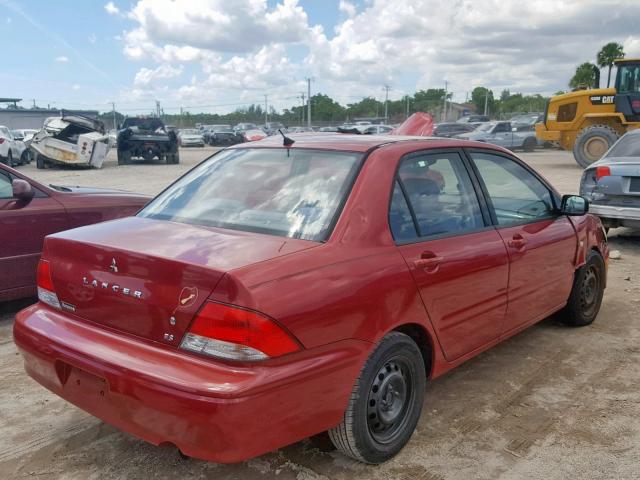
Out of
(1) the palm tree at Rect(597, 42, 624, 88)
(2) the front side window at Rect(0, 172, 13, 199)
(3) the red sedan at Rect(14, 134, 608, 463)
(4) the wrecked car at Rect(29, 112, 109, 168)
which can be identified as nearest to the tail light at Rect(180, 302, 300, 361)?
(3) the red sedan at Rect(14, 134, 608, 463)

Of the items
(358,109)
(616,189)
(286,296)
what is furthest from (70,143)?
(358,109)

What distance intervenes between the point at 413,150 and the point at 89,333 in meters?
1.89

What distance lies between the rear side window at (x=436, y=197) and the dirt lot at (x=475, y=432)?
1.08 m

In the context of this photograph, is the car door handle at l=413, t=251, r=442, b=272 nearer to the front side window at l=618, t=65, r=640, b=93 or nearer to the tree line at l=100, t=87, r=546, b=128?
the front side window at l=618, t=65, r=640, b=93

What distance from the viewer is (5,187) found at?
16.8 ft

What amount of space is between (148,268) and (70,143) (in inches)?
815

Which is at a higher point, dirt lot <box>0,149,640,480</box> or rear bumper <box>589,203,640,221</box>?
rear bumper <box>589,203,640,221</box>

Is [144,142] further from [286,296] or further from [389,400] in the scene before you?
[286,296]

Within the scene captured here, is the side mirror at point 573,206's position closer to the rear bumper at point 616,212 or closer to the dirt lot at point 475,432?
the dirt lot at point 475,432

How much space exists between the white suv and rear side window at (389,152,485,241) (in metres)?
21.9

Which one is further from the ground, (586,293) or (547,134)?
(547,134)

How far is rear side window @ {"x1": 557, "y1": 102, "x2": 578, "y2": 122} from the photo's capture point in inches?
782

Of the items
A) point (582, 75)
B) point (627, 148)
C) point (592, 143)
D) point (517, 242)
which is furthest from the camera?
point (582, 75)

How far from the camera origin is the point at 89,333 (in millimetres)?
2670
